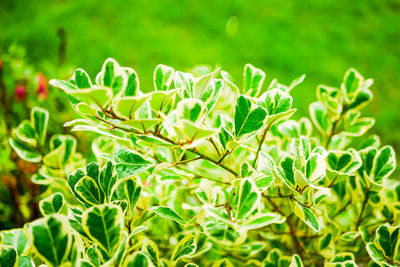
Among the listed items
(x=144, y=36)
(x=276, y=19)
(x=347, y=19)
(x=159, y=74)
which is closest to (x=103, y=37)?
(x=144, y=36)

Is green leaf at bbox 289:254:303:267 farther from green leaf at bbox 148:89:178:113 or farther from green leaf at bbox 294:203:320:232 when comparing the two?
green leaf at bbox 148:89:178:113

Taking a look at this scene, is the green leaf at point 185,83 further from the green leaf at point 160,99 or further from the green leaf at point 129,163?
the green leaf at point 129,163

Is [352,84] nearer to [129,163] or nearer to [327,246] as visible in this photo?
[327,246]

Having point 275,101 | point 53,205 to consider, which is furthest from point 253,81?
point 53,205

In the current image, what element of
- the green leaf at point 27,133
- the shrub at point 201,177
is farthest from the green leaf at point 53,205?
the green leaf at point 27,133

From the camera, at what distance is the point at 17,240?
822mm

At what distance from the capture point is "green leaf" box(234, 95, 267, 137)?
71cm

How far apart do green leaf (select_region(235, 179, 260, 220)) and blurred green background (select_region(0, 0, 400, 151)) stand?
94.3 inches

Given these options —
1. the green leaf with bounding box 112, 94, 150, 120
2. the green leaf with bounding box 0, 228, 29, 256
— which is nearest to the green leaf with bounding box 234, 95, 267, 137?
the green leaf with bounding box 112, 94, 150, 120

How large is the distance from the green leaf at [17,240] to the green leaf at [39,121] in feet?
1.03

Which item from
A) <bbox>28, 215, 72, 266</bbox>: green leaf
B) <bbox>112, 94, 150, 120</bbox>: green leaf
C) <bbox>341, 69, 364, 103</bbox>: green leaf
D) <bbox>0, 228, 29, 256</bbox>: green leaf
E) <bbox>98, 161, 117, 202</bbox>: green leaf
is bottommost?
<bbox>0, 228, 29, 256</bbox>: green leaf

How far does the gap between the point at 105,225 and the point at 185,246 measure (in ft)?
0.79

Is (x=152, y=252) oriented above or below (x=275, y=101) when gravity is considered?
below

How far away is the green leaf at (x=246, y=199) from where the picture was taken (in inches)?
25.8
